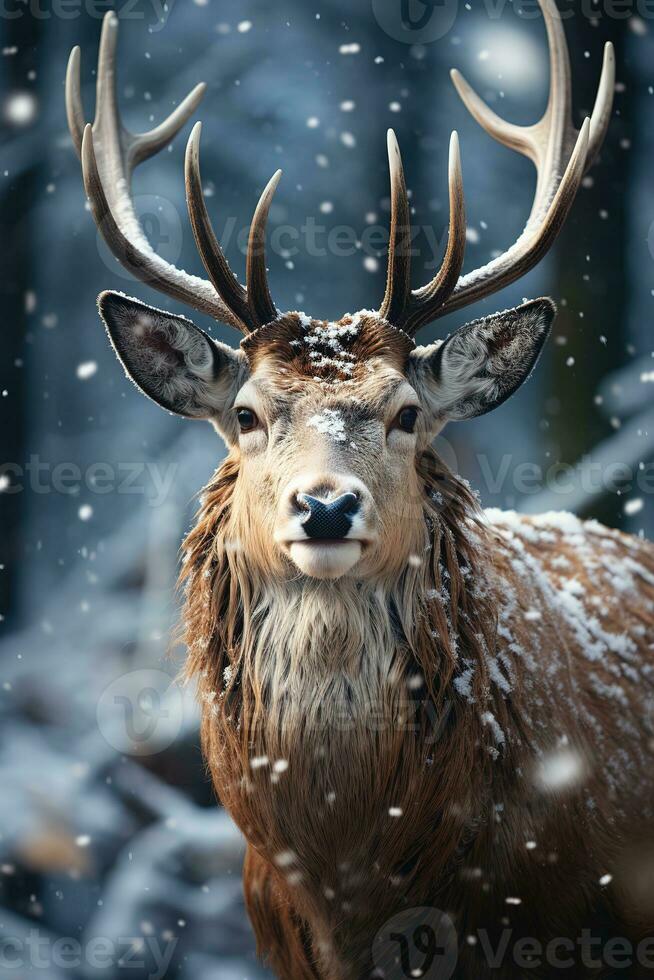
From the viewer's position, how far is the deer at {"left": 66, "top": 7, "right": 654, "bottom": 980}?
2.91 meters

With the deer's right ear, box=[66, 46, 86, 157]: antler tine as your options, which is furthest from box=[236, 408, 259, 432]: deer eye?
box=[66, 46, 86, 157]: antler tine

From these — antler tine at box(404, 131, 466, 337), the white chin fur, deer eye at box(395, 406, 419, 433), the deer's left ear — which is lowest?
the white chin fur

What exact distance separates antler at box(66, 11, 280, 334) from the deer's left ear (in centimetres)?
56

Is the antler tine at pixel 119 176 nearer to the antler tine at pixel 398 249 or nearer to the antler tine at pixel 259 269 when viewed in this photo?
the antler tine at pixel 259 269

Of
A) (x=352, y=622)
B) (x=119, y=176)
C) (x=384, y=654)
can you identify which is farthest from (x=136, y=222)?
(x=384, y=654)

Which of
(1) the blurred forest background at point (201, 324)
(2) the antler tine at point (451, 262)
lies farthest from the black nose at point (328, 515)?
(1) the blurred forest background at point (201, 324)

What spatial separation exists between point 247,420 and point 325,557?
65 centimetres

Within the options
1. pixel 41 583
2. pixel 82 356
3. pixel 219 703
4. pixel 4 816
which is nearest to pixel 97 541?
pixel 41 583

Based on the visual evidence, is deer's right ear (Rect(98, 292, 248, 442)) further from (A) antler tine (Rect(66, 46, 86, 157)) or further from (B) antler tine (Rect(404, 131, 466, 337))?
(A) antler tine (Rect(66, 46, 86, 157))

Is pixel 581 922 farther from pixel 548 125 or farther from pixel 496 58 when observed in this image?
pixel 496 58

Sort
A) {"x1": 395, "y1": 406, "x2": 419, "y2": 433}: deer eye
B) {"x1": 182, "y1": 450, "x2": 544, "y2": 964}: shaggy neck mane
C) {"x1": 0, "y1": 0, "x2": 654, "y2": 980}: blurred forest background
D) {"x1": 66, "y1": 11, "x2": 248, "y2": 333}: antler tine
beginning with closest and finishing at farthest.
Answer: {"x1": 182, "y1": 450, "x2": 544, "y2": 964}: shaggy neck mane, {"x1": 395, "y1": 406, "x2": 419, "y2": 433}: deer eye, {"x1": 66, "y1": 11, "x2": 248, "y2": 333}: antler tine, {"x1": 0, "y1": 0, "x2": 654, "y2": 980}: blurred forest background

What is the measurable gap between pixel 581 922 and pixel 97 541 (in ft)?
13.3

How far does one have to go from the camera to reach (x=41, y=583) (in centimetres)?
629

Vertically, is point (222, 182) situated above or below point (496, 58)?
below
